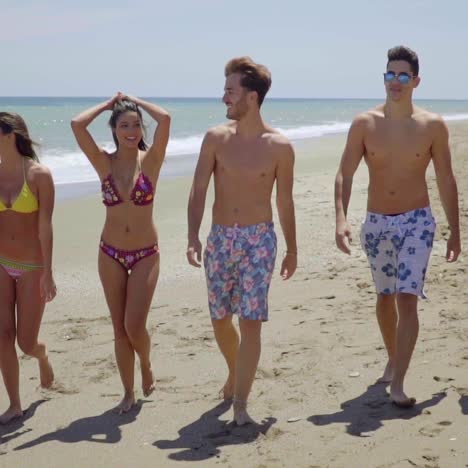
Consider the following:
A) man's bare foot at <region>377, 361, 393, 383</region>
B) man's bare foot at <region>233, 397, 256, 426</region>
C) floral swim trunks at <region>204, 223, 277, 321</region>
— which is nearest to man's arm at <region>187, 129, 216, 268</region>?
floral swim trunks at <region>204, 223, 277, 321</region>

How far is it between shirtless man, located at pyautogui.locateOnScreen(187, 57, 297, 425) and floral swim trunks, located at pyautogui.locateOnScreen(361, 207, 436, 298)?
0.60 meters

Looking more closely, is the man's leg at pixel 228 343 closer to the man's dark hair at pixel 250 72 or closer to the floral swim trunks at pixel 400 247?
the floral swim trunks at pixel 400 247

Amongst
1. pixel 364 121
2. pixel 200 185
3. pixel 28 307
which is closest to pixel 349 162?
pixel 364 121

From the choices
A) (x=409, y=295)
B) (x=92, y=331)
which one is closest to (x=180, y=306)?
(x=92, y=331)

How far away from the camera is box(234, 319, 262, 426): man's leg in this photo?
471 centimetres

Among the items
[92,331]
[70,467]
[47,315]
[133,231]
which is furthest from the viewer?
[47,315]

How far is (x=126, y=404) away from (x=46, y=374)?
67 cm

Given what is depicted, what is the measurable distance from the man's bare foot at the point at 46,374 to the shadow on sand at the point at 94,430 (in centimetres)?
55

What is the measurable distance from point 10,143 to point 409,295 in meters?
2.50

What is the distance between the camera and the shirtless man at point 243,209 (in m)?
4.71

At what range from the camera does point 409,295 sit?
4.87 meters

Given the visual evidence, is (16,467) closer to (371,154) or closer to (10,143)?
(10,143)

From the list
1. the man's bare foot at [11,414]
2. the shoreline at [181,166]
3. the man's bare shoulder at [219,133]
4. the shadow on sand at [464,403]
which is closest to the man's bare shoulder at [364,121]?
the man's bare shoulder at [219,133]

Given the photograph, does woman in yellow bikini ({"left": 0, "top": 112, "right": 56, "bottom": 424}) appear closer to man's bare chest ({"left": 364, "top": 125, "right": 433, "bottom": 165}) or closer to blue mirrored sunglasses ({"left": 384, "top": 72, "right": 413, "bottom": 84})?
man's bare chest ({"left": 364, "top": 125, "right": 433, "bottom": 165})
